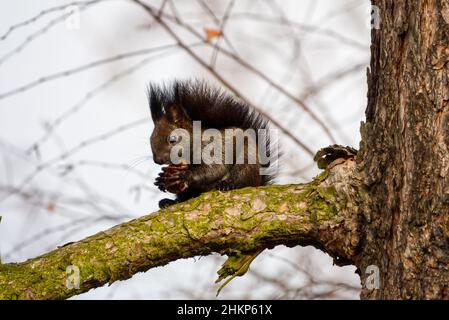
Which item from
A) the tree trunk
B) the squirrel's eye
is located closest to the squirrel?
the squirrel's eye

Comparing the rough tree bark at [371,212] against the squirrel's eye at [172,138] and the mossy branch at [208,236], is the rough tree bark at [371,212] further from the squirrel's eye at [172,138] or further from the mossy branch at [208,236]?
the squirrel's eye at [172,138]

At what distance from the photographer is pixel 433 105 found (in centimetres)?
194

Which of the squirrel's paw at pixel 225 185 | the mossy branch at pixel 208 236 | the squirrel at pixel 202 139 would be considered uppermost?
the squirrel at pixel 202 139

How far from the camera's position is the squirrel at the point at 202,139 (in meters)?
3.12

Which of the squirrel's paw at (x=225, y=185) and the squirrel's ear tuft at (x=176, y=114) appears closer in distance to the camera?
the squirrel's paw at (x=225, y=185)

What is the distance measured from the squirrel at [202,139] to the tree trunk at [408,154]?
3.50ft

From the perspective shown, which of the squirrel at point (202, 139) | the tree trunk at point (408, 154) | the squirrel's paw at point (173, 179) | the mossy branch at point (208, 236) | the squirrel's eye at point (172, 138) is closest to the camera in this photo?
the tree trunk at point (408, 154)

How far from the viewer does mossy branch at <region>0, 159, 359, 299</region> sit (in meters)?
2.17

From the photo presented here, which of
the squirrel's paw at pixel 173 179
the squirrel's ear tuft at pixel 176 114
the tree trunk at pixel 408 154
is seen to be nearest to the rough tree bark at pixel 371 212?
the tree trunk at pixel 408 154

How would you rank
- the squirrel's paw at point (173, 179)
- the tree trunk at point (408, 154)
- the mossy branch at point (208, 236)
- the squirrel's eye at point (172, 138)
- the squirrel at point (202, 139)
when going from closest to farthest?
the tree trunk at point (408, 154) < the mossy branch at point (208, 236) < the squirrel's paw at point (173, 179) < the squirrel at point (202, 139) < the squirrel's eye at point (172, 138)

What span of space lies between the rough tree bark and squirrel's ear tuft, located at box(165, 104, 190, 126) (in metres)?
1.13
